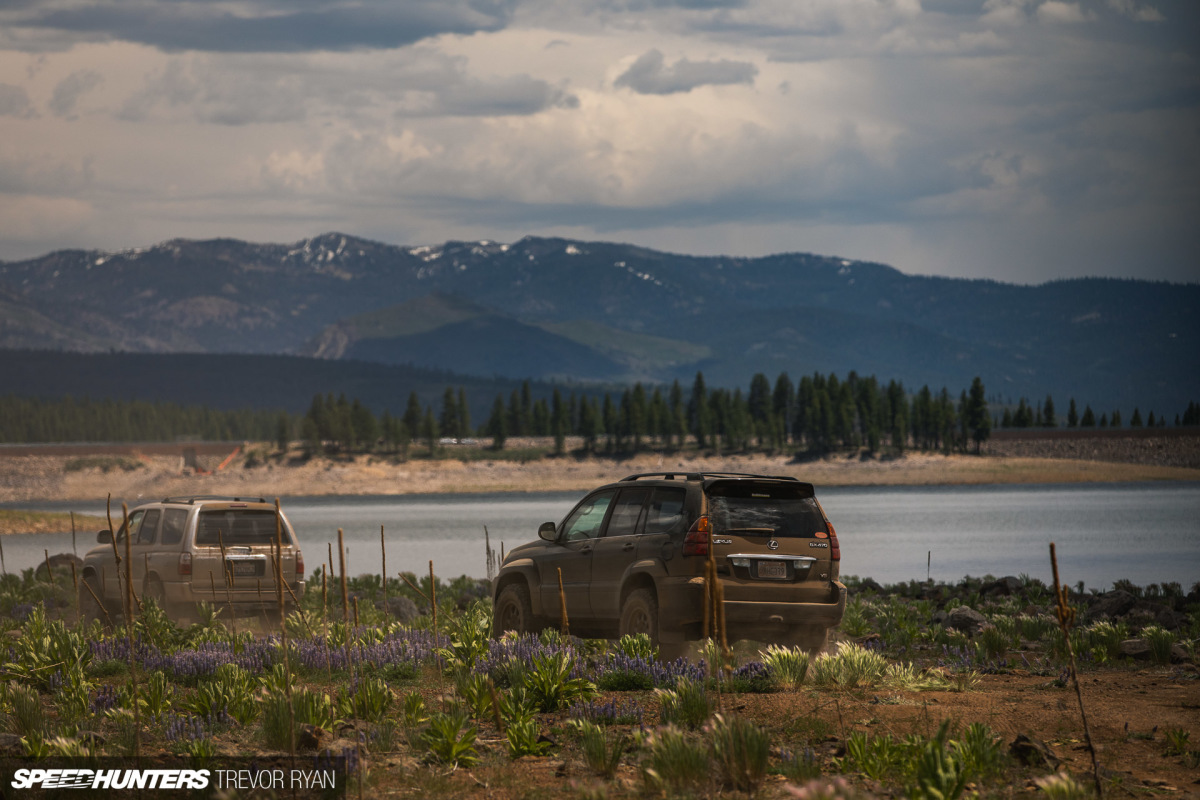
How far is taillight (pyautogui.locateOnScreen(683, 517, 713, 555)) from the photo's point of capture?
42.8 ft

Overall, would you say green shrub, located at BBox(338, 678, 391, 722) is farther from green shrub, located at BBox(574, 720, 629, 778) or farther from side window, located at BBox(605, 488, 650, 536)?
side window, located at BBox(605, 488, 650, 536)

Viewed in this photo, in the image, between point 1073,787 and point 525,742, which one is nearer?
point 1073,787

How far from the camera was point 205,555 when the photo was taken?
61.0ft

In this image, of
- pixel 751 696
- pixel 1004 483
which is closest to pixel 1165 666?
pixel 751 696

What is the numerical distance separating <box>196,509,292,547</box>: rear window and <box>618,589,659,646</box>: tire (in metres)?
7.42

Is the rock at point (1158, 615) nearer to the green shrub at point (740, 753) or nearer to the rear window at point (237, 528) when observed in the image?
the green shrub at point (740, 753)

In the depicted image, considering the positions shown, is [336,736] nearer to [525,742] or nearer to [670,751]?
[525,742]

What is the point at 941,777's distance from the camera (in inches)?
293

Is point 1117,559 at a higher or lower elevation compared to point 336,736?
lower

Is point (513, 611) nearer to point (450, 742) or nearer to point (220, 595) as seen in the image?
point (220, 595)

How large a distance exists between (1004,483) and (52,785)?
559 feet

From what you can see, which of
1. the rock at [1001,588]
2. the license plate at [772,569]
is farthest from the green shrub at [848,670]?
the rock at [1001,588]

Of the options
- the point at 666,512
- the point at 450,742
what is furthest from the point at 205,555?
the point at 450,742

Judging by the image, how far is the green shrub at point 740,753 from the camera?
8.20m
